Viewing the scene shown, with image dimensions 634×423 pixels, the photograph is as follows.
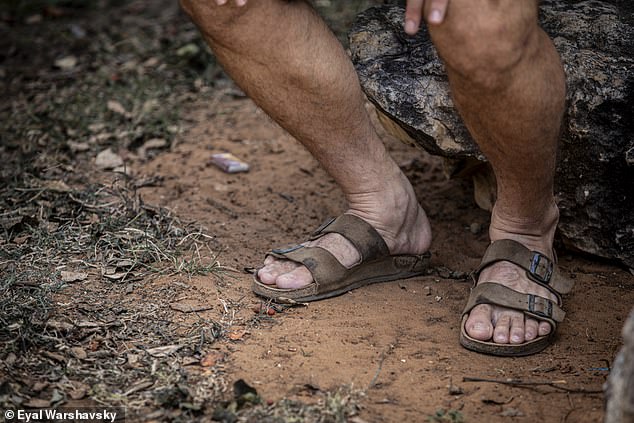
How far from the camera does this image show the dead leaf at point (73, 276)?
2.42 metres

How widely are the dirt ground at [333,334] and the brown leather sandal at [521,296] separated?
0.11 ft

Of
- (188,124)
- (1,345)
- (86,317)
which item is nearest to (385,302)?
(86,317)

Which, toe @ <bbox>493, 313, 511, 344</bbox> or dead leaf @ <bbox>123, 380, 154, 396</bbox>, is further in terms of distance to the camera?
toe @ <bbox>493, 313, 511, 344</bbox>

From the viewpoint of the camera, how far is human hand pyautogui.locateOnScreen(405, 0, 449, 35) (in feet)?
6.22

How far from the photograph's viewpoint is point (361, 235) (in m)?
2.46

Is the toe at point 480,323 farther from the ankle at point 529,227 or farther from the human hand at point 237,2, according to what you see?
the human hand at point 237,2

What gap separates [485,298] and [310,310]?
1.70ft

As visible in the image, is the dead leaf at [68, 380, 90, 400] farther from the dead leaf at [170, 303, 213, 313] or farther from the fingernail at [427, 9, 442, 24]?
the fingernail at [427, 9, 442, 24]

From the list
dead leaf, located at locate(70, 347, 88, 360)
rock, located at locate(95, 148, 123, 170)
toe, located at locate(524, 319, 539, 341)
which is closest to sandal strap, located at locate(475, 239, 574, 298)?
toe, located at locate(524, 319, 539, 341)

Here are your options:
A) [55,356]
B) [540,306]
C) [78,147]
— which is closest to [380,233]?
[540,306]

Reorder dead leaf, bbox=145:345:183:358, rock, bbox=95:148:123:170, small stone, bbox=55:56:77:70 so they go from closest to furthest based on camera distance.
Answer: dead leaf, bbox=145:345:183:358, rock, bbox=95:148:123:170, small stone, bbox=55:56:77:70

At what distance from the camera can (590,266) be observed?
106 inches

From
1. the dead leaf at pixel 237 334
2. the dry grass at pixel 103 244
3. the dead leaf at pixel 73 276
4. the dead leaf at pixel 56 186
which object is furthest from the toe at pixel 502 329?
the dead leaf at pixel 56 186

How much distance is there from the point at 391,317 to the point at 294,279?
1.03 feet
